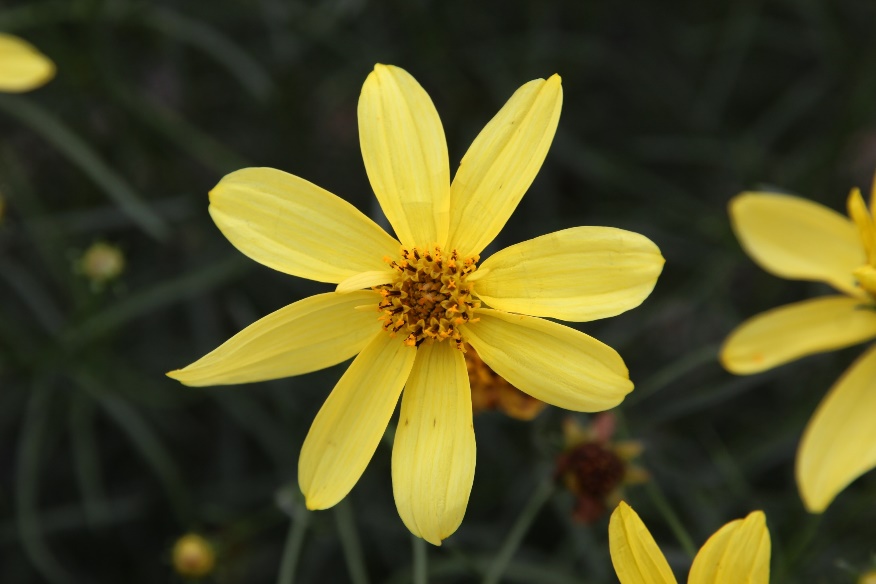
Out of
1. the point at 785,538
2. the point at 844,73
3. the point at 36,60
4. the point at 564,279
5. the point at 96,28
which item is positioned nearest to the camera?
the point at 564,279

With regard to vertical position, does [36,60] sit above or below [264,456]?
above

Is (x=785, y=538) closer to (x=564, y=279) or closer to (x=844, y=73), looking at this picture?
(x=564, y=279)

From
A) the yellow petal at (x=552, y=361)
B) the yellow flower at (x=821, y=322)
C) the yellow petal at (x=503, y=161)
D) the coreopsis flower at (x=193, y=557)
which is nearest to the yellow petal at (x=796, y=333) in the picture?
the yellow flower at (x=821, y=322)

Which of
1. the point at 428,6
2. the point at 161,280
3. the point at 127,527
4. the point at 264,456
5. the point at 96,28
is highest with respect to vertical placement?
the point at 428,6

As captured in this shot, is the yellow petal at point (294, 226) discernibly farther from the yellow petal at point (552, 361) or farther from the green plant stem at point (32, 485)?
the green plant stem at point (32, 485)

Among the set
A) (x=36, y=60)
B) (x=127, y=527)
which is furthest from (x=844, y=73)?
(x=127, y=527)
